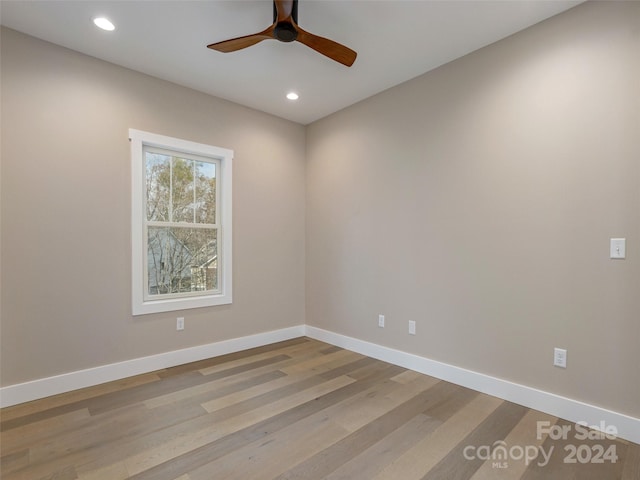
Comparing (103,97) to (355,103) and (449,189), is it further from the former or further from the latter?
(449,189)

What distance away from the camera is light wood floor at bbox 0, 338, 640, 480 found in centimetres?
176

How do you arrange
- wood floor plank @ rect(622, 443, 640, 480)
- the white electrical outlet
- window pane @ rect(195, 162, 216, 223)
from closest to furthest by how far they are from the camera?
wood floor plank @ rect(622, 443, 640, 480) → the white electrical outlet → window pane @ rect(195, 162, 216, 223)

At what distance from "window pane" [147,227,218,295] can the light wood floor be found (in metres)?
0.90

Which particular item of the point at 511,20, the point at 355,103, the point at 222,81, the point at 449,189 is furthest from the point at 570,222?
the point at 222,81

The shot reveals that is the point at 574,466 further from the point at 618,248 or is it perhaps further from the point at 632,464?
the point at 618,248

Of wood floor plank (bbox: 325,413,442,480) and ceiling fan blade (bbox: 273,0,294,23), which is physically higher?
ceiling fan blade (bbox: 273,0,294,23)

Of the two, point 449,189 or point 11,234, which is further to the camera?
point 449,189

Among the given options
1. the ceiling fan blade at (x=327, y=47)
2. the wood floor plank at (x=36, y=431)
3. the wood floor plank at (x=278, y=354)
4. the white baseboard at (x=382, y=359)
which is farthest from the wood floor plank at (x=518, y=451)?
the ceiling fan blade at (x=327, y=47)

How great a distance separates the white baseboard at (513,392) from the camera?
2051mm

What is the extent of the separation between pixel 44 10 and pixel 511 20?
329 centimetres

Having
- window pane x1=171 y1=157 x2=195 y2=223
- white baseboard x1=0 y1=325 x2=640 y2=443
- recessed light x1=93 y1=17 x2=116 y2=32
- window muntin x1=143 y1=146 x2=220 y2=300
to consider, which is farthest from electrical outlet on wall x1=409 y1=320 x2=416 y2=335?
recessed light x1=93 y1=17 x2=116 y2=32

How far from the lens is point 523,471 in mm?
1765

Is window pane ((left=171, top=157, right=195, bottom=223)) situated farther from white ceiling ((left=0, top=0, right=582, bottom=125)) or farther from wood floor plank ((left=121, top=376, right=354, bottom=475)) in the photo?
wood floor plank ((left=121, top=376, right=354, bottom=475))

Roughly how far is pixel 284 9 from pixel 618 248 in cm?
256
